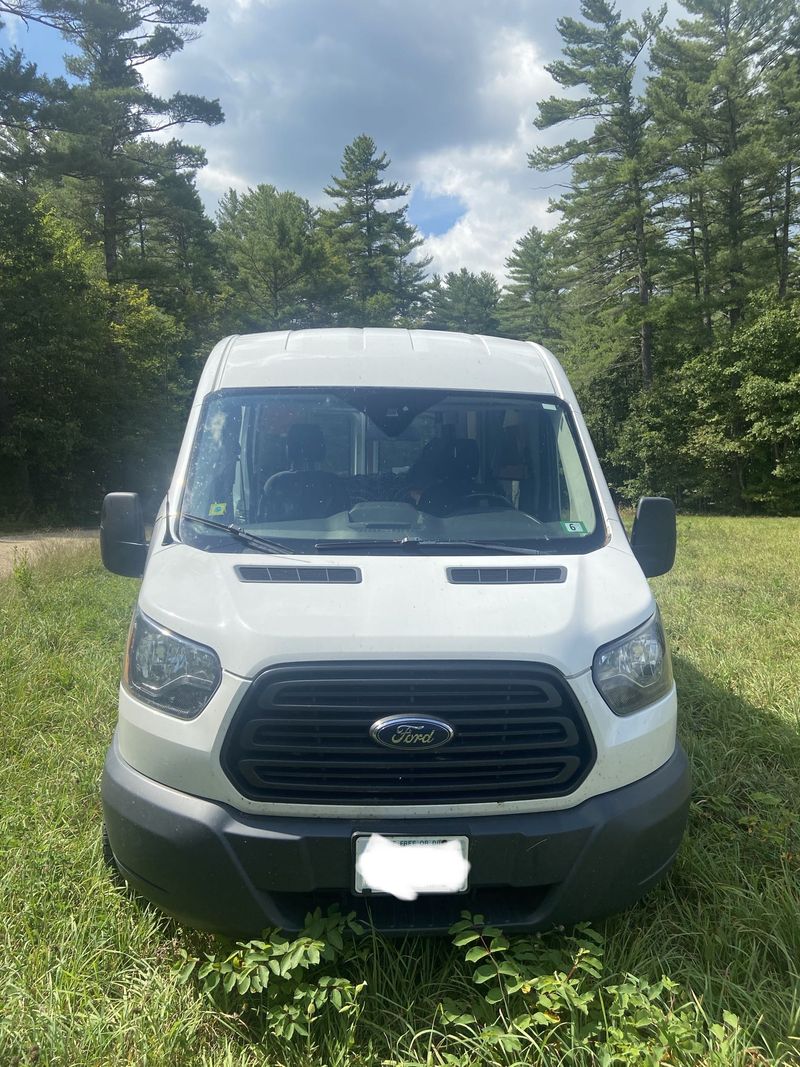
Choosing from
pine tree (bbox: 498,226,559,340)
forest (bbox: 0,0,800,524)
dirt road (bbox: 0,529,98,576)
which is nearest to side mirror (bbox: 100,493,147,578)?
dirt road (bbox: 0,529,98,576)

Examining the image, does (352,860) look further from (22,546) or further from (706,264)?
(706,264)

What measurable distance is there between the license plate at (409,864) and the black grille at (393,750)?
4.7 inches

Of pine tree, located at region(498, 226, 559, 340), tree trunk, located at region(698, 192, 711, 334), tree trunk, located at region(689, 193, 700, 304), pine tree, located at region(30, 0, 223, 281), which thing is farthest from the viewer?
pine tree, located at region(498, 226, 559, 340)

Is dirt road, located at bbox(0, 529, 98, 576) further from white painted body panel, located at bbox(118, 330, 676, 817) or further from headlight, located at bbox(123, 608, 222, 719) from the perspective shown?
white painted body panel, located at bbox(118, 330, 676, 817)

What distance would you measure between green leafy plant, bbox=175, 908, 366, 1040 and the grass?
51 mm

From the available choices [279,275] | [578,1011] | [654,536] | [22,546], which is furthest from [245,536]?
[279,275]

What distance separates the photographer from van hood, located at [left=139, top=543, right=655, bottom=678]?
2260mm

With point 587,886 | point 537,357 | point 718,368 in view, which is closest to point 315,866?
point 587,886

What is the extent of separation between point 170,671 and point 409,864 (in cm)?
95

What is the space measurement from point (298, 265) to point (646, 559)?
36.0 meters

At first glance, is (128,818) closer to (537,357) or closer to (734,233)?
(537,357)

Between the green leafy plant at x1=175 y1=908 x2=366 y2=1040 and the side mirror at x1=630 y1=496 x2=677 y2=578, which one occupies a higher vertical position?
the side mirror at x1=630 y1=496 x2=677 y2=578

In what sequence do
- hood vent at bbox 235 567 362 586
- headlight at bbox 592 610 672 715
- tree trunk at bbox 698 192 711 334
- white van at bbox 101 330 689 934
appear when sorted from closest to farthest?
white van at bbox 101 330 689 934
headlight at bbox 592 610 672 715
hood vent at bbox 235 567 362 586
tree trunk at bbox 698 192 711 334

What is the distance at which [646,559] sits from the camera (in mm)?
3314
